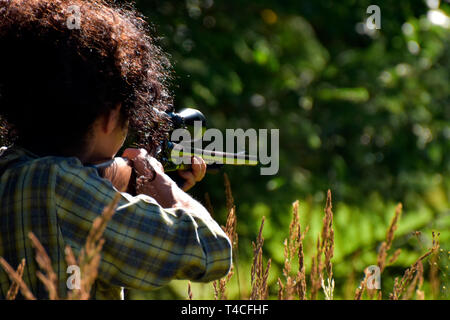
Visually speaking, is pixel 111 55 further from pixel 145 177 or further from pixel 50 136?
pixel 145 177

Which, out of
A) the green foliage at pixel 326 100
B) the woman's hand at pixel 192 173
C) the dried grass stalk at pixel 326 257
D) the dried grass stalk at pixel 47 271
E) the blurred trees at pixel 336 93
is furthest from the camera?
the blurred trees at pixel 336 93

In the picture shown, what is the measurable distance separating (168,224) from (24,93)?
0.53m

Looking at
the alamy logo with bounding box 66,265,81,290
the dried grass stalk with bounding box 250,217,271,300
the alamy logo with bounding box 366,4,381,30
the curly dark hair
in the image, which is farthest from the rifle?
the alamy logo with bounding box 366,4,381,30

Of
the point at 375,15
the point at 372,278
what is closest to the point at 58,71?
the point at 372,278

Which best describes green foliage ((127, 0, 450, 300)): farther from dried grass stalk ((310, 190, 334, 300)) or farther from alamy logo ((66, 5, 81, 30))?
alamy logo ((66, 5, 81, 30))

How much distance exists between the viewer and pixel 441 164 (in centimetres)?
582

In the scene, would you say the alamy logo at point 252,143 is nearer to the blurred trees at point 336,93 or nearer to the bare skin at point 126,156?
the blurred trees at point 336,93

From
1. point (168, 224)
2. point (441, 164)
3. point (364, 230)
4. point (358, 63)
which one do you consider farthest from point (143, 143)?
point (441, 164)

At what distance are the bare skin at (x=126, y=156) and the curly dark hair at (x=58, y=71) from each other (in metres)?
0.03

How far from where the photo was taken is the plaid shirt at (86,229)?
148 cm

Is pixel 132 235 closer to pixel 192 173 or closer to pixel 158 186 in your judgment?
pixel 158 186

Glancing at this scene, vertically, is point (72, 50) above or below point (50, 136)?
above

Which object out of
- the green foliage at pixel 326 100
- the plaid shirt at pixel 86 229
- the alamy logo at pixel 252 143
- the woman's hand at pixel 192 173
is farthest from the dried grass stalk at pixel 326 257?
the green foliage at pixel 326 100

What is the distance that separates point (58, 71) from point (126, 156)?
42 centimetres
